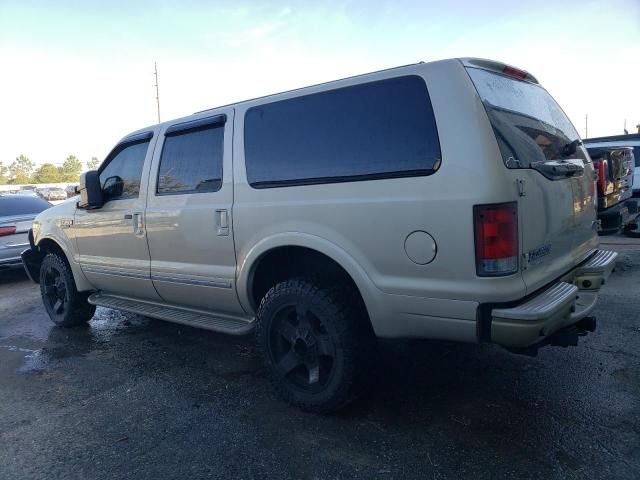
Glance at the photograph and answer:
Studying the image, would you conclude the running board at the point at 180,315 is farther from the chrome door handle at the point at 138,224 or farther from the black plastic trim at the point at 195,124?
the black plastic trim at the point at 195,124

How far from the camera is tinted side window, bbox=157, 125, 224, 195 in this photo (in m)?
3.62

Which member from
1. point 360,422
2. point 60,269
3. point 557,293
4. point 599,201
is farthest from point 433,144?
point 60,269

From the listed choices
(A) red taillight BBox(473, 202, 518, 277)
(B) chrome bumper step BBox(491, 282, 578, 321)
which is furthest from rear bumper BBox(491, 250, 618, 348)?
(A) red taillight BBox(473, 202, 518, 277)

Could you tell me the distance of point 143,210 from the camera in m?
4.09

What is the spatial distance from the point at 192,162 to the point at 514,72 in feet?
7.94

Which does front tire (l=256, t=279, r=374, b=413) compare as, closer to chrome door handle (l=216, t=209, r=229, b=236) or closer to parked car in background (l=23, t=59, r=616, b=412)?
parked car in background (l=23, t=59, r=616, b=412)

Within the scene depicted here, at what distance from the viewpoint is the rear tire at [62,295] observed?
5.16 metres

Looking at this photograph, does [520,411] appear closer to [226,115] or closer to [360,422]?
[360,422]

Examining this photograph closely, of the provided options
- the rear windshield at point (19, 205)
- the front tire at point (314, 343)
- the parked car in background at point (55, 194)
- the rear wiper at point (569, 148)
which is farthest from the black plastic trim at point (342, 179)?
the parked car in background at point (55, 194)

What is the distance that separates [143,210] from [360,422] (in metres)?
2.48

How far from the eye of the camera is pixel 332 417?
9.98 ft

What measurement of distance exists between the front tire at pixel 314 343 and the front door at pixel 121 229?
60.7 inches

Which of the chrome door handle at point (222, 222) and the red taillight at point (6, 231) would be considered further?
the red taillight at point (6, 231)

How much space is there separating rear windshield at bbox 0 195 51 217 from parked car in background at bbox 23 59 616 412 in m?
5.47
